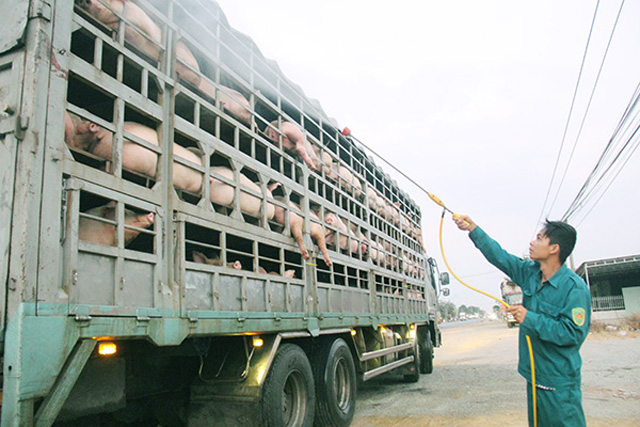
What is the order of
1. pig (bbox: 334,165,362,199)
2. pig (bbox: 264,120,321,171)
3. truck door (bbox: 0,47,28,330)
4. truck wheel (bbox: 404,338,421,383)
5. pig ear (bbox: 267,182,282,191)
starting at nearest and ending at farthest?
truck door (bbox: 0,47,28,330)
pig ear (bbox: 267,182,282,191)
pig (bbox: 264,120,321,171)
pig (bbox: 334,165,362,199)
truck wheel (bbox: 404,338,421,383)

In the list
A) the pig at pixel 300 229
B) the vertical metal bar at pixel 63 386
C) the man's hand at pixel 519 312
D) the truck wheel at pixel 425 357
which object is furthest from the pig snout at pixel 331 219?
the truck wheel at pixel 425 357

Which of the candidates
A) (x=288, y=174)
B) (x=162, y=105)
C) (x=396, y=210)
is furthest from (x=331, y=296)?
(x=396, y=210)

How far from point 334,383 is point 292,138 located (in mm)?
2682

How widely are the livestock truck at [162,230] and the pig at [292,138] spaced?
2 centimetres

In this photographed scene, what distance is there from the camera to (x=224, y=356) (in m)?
4.17

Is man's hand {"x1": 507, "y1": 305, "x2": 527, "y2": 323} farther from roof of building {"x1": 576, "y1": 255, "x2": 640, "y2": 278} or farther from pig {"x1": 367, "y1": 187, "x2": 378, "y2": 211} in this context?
roof of building {"x1": 576, "y1": 255, "x2": 640, "y2": 278}

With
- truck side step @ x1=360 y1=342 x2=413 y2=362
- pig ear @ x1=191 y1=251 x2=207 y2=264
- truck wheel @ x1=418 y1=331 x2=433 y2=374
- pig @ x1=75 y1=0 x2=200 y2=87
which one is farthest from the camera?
truck wheel @ x1=418 y1=331 x2=433 y2=374

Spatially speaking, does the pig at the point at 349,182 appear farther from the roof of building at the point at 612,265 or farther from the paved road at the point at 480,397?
the roof of building at the point at 612,265

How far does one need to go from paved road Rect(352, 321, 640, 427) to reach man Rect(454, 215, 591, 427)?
9.98ft

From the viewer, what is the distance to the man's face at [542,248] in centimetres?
309

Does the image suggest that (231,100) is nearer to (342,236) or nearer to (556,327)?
(342,236)

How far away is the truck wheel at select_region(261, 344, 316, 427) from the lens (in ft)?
13.3

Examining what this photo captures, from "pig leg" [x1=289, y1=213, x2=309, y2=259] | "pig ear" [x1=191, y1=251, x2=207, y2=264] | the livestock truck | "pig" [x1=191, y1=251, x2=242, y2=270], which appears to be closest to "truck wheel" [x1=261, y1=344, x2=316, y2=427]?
the livestock truck

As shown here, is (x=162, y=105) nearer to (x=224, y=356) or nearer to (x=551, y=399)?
(x=224, y=356)
